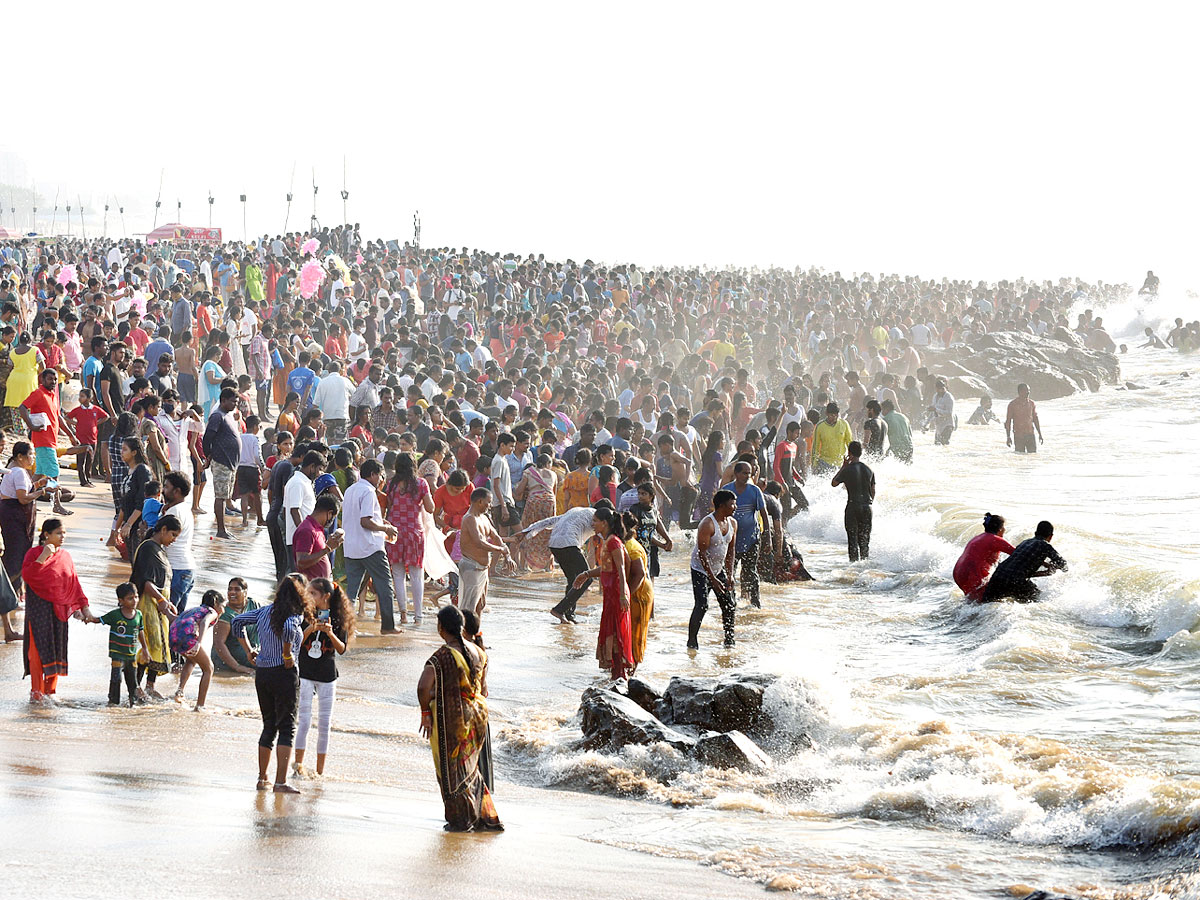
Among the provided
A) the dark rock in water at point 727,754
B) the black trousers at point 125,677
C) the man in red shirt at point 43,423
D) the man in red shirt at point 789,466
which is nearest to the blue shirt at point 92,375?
the man in red shirt at point 43,423

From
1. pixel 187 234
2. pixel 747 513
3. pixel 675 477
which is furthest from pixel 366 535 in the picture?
pixel 187 234

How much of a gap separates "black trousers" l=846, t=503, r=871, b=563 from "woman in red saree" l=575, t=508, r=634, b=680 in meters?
6.53

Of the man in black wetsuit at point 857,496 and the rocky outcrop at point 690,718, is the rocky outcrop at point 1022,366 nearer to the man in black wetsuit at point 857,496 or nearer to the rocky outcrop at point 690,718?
the man in black wetsuit at point 857,496

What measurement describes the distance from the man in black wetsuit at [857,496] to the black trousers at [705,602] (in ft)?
12.4

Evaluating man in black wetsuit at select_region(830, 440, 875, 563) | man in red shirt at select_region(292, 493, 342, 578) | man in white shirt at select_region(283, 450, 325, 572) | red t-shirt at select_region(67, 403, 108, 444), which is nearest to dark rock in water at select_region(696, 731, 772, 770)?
man in red shirt at select_region(292, 493, 342, 578)

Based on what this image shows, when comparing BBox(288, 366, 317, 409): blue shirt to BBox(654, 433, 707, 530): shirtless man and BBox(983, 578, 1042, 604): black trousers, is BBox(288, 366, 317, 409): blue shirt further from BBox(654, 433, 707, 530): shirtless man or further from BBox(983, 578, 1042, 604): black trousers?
BBox(983, 578, 1042, 604): black trousers

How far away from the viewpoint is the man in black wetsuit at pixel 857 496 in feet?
53.9

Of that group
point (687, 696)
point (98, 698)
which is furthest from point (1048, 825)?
point (98, 698)

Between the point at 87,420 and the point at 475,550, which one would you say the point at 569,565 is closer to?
the point at 475,550

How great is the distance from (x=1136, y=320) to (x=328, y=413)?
52.6 m

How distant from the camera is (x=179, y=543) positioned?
411 inches

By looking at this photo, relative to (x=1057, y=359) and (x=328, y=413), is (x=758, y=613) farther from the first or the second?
(x=1057, y=359)

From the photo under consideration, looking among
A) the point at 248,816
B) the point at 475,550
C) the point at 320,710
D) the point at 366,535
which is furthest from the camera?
the point at 366,535

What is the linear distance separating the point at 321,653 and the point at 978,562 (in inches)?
319
